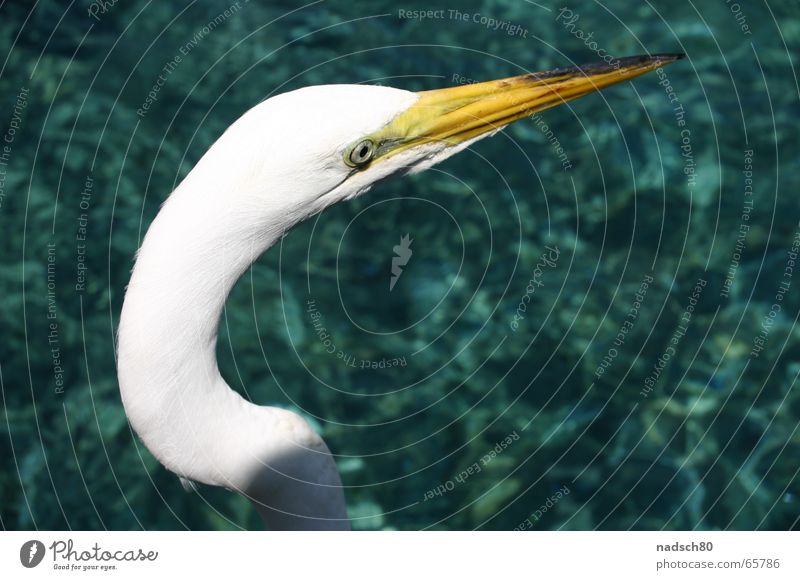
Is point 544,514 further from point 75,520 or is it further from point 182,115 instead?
point 182,115

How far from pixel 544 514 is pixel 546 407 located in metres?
0.35

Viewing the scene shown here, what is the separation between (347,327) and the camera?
3406 millimetres

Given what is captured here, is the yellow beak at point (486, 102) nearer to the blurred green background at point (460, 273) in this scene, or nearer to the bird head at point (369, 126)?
the bird head at point (369, 126)

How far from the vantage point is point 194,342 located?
68.4 inches

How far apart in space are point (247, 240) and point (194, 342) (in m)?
0.20

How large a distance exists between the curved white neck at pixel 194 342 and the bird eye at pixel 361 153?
14 centimetres

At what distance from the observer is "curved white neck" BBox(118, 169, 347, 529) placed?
5.44 ft

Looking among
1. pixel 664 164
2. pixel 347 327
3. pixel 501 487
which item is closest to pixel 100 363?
pixel 347 327

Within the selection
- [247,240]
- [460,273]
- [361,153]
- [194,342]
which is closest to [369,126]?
[361,153]

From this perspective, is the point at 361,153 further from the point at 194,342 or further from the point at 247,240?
the point at 194,342
